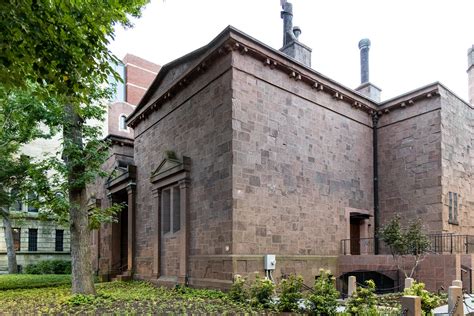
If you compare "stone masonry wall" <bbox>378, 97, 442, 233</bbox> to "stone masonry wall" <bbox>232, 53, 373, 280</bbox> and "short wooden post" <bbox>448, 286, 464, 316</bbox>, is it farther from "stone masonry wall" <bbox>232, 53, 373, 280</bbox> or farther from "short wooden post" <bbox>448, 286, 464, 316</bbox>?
"short wooden post" <bbox>448, 286, 464, 316</bbox>

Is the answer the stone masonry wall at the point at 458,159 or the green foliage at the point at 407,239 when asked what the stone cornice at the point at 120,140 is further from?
the stone masonry wall at the point at 458,159

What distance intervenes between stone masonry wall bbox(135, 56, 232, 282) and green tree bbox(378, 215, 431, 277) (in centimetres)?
571

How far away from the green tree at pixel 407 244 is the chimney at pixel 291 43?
8301 millimetres

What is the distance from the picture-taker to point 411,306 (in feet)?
24.7

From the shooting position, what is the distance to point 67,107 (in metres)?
14.4

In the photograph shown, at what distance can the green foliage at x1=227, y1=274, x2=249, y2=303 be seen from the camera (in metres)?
11.9

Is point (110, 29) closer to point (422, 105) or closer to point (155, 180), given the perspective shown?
point (155, 180)

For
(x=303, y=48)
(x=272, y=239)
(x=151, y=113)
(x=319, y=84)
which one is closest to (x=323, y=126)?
(x=319, y=84)

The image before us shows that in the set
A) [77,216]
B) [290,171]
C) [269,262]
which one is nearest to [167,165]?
[77,216]

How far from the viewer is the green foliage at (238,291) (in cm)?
1186

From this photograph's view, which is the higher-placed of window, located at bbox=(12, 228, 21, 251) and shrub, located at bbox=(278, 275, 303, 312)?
shrub, located at bbox=(278, 275, 303, 312)

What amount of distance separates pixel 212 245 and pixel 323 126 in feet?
22.9

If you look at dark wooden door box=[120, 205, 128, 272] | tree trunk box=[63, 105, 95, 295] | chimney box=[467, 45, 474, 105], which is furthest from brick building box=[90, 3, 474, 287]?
chimney box=[467, 45, 474, 105]

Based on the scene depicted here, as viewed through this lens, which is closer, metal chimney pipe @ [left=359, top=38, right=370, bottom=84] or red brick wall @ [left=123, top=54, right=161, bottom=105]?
metal chimney pipe @ [left=359, top=38, right=370, bottom=84]
